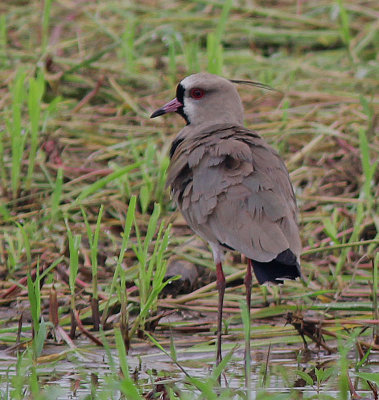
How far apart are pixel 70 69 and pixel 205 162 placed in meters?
2.65

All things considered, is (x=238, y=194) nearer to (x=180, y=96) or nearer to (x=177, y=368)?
(x=177, y=368)

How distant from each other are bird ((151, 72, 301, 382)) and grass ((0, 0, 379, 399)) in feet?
0.62

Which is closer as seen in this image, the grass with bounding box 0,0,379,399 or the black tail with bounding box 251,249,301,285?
the black tail with bounding box 251,249,301,285

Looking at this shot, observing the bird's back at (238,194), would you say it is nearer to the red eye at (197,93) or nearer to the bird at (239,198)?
the bird at (239,198)

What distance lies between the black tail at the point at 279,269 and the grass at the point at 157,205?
0.85ft

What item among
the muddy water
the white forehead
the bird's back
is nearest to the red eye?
the white forehead

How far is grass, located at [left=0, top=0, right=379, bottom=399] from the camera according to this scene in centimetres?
342

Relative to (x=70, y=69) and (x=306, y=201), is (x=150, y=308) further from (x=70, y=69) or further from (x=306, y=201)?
(x=70, y=69)

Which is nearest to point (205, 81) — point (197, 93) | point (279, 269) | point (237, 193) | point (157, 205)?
point (197, 93)

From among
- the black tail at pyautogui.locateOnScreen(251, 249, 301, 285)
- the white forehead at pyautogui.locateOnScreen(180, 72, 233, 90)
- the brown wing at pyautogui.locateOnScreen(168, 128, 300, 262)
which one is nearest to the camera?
the black tail at pyautogui.locateOnScreen(251, 249, 301, 285)

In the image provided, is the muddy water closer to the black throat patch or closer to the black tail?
the black tail

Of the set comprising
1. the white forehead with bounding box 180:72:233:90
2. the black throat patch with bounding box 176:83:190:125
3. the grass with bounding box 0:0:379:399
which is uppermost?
the white forehead with bounding box 180:72:233:90

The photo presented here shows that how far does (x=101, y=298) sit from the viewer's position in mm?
4031

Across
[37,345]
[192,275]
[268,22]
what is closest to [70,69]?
[268,22]
